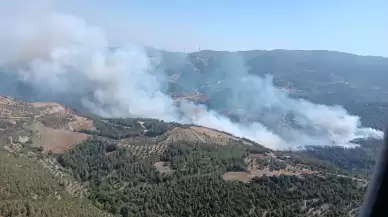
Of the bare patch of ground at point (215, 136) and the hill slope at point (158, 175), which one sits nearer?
the hill slope at point (158, 175)

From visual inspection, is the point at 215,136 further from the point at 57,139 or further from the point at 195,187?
the point at 195,187

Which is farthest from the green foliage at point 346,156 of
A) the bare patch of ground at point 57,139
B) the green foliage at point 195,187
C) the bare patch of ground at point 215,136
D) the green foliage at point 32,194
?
the green foliage at point 32,194

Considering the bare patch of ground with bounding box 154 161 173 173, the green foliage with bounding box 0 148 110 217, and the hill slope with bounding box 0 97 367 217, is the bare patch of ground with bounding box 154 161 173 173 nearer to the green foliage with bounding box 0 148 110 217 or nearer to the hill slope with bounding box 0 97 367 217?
the hill slope with bounding box 0 97 367 217

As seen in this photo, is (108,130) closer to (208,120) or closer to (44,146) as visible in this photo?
(44,146)

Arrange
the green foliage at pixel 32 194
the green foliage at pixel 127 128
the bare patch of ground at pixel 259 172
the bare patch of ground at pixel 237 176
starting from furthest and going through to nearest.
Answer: the green foliage at pixel 127 128, the bare patch of ground at pixel 259 172, the bare patch of ground at pixel 237 176, the green foliage at pixel 32 194

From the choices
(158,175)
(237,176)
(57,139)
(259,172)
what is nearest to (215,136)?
(158,175)

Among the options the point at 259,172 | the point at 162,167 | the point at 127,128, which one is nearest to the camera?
the point at 259,172

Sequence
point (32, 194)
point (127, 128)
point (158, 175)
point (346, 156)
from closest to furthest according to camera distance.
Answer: point (32, 194)
point (158, 175)
point (127, 128)
point (346, 156)

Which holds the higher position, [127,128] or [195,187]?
[195,187]

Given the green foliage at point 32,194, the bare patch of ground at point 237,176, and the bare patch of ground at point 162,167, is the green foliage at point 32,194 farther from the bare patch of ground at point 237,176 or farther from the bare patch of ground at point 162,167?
the bare patch of ground at point 237,176

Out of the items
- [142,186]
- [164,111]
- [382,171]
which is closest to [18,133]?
[142,186]
